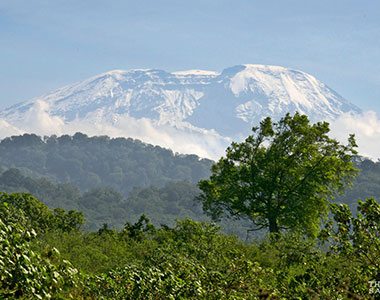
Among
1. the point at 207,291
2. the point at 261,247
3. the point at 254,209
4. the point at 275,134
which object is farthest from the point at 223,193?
the point at 207,291

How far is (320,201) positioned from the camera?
4297 cm

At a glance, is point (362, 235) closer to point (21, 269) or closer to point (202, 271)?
point (202, 271)

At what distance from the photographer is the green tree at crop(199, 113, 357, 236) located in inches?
1677

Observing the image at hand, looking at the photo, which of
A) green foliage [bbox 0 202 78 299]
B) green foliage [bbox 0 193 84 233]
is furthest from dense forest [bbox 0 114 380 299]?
green foliage [bbox 0 193 84 233]

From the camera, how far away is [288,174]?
43062mm

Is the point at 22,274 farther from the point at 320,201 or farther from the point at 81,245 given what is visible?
the point at 320,201

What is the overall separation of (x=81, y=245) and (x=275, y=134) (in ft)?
53.1

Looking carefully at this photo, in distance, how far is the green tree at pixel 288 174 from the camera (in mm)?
42594

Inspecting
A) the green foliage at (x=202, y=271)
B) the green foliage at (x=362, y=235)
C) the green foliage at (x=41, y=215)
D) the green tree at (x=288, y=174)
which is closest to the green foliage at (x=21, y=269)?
the green foliage at (x=202, y=271)

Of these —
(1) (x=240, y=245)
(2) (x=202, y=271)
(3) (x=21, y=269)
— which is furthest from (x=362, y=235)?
(1) (x=240, y=245)

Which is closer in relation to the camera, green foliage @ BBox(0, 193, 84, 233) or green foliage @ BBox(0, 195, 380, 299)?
green foliage @ BBox(0, 195, 380, 299)

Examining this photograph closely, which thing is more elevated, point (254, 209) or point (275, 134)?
point (275, 134)

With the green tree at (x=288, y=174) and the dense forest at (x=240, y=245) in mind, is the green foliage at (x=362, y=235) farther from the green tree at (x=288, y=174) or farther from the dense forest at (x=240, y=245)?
the green tree at (x=288, y=174)

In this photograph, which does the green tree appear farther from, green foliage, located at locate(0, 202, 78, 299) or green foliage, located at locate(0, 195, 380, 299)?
green foliage, located at locate(0, 202, 78, 299)
